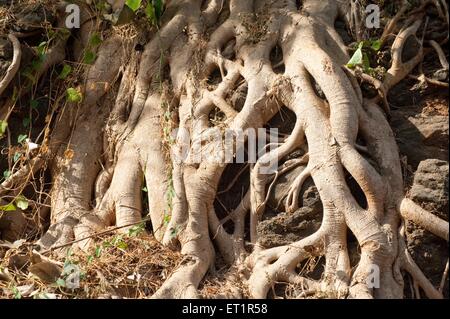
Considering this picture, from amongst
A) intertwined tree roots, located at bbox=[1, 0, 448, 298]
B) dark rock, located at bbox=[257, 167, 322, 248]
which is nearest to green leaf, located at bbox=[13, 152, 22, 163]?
intertwined tree roots, located at bbox=[1, 0, 448, 298]

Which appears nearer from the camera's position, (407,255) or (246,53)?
(407,255)

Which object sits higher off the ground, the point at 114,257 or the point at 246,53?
the point at 246,53

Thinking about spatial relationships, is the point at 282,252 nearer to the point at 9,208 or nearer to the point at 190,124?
the point at 190,124

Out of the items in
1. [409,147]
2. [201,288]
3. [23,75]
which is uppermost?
[23,75]

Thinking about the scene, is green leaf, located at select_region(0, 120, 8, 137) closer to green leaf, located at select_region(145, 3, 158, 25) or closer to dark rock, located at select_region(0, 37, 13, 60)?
dark rock, located at select_region(0, 37, 13, 60)

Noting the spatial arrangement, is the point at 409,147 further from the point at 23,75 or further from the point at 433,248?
the point at 23,75

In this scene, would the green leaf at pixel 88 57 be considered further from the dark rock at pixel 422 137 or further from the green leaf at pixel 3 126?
the dark rock at pixel 422 137

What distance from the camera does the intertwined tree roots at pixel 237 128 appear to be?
4324 mm

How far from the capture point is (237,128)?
4754 millimetres

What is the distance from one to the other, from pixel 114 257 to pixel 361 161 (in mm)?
1603

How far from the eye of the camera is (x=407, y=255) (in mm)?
4246
